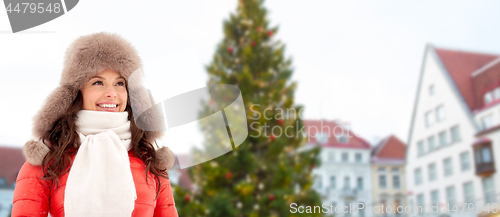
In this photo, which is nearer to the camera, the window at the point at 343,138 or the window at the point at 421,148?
the window at the point at 343,138

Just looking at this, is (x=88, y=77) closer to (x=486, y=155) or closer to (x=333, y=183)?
(x=333, y=183)

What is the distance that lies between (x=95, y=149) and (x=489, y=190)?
25.6 ft

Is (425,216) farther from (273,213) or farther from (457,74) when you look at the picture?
(273,213)

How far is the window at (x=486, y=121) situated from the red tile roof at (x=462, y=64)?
708mm

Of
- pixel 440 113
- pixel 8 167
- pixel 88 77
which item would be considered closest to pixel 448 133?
pixel 440 113

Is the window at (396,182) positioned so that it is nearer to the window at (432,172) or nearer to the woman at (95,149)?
the window at (432,172)

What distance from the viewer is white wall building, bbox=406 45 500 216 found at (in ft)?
24.9

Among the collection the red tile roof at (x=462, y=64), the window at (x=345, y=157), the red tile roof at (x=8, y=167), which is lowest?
the window at (x=345, y=157)

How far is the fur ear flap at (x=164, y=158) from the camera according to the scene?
30.6 inches

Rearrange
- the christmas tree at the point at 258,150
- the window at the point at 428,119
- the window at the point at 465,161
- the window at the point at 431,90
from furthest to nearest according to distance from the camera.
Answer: the window at the point at 431,90
the window at the point at 428,119
the window at the point at 465,161
the christmas tree at the point at 258,150

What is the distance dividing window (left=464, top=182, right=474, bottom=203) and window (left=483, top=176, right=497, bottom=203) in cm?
23

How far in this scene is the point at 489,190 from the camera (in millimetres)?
7020

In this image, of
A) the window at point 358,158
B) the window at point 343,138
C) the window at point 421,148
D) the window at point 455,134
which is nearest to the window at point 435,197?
the window at point 421,148

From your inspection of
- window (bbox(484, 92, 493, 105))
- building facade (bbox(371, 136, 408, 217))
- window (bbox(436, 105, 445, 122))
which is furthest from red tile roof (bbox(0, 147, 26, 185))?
window (bbox(484, 92, 493, 105))
